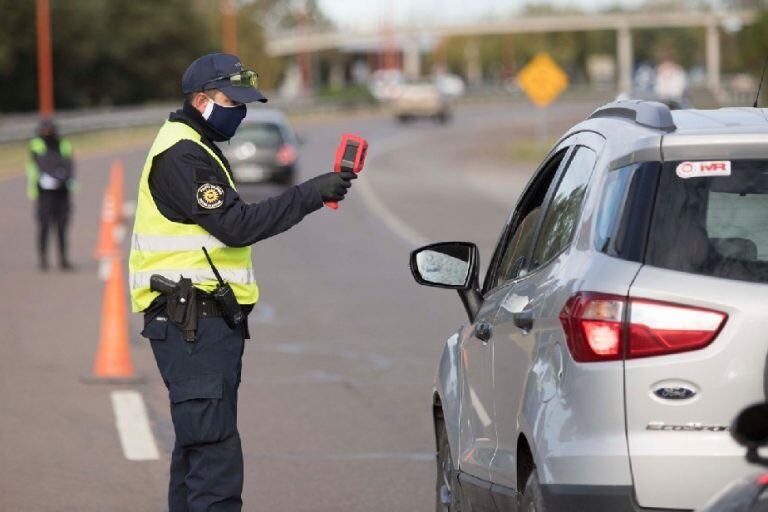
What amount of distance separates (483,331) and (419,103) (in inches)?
2948

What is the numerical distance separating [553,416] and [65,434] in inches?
243

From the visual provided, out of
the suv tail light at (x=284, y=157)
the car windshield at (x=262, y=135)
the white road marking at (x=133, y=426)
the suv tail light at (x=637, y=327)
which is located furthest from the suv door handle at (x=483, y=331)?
the car windshield at (x=262, y=135)

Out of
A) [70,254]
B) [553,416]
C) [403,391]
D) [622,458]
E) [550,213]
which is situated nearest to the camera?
[622,458]

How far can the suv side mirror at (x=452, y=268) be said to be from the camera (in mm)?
5797

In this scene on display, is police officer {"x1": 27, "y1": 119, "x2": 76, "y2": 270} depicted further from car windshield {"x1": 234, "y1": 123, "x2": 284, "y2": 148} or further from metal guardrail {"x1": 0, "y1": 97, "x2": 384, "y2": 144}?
metal guardrail {"x1": 0, "y1": 97, "x2": 384, "y2": 144}

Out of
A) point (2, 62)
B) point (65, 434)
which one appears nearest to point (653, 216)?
point (65, 434)

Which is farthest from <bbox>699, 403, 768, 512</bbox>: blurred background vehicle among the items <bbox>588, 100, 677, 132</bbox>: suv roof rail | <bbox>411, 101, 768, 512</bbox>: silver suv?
<bbox>588, 100, 677, 132</bbox>: suv roof rail

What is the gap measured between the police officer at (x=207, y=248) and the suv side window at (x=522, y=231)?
2.02 feet

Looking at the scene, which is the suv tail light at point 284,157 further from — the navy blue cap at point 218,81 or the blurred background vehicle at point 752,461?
the blurred background vehicle at point 752,461

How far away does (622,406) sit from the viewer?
4086 millimetres

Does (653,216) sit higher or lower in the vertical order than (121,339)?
higher

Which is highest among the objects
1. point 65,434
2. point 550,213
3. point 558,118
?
point 550,213

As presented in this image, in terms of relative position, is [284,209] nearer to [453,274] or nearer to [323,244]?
[453,274]

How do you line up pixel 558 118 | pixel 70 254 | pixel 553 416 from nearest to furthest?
pixel 553 416 → pixel 70 254 → pixel 558 118
